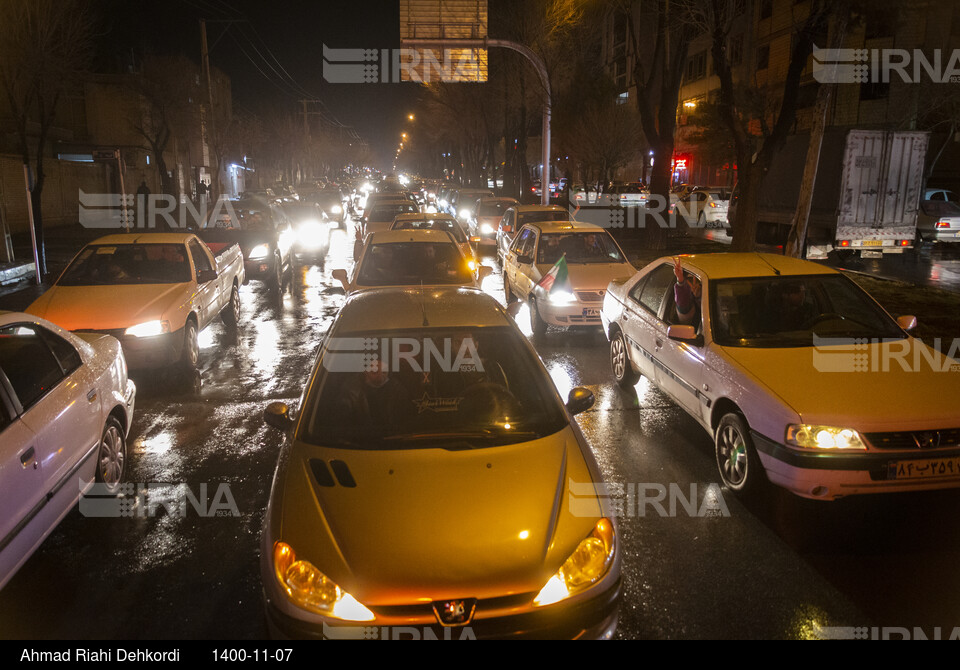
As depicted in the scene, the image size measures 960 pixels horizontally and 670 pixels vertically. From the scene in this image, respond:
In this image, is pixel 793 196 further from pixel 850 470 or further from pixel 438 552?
pixel 438 552

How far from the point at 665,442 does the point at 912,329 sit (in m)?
2.22

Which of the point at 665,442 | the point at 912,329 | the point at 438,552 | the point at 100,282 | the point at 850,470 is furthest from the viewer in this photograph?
the point at 100,282

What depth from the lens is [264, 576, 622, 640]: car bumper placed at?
272 cm

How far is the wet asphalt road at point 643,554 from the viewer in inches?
145

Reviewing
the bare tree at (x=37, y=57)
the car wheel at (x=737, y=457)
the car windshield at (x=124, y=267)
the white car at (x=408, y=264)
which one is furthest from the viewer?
the bare tree at (x=37, y=57)

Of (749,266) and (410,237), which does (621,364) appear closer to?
(749,266)

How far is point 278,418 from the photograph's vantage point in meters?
3.94

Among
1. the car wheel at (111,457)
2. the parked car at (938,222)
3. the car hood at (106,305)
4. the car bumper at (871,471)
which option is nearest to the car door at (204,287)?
the car hood at (106,305)

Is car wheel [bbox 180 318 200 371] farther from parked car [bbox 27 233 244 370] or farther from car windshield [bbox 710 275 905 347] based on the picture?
car windshield [bbox 710 275 905 347]

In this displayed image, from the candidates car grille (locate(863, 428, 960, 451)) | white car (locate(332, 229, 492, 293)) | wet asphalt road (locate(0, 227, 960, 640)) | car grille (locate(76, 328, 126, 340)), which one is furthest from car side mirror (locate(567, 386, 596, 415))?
car grille (locate(76, 328, 126, 340))

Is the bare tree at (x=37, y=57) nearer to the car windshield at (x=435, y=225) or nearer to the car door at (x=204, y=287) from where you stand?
the car door at (x=204, y=287)

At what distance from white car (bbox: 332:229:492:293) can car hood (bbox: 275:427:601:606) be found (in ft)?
16.3
